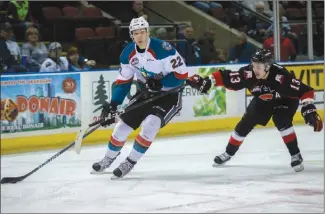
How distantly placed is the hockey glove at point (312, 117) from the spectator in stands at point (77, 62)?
290 cm

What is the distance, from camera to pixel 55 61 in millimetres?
7734

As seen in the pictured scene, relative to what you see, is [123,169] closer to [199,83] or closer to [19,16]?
[199,83]

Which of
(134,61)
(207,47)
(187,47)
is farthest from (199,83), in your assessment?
(207,47)

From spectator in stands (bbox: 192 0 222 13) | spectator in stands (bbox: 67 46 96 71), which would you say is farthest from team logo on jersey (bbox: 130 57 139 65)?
spectator in stands (bbox: 192 0 222 13)

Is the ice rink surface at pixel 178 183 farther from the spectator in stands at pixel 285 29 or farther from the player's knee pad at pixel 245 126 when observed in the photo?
the spectator in stands at pixel 285 29

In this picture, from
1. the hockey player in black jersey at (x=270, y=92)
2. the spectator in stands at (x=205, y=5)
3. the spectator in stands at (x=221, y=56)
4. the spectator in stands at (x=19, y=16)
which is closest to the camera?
the hockey player in black jersey at (x=270, y=92)

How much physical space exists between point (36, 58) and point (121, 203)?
3357 mm

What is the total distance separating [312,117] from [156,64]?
113 centimetres

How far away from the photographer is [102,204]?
455 centimetres

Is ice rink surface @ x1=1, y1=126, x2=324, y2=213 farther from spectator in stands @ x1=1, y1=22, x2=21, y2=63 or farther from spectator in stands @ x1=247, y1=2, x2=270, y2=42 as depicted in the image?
spectator in stands @ x1=247, y1=2, x2=270, y2=42

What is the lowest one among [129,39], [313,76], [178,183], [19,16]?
[313,76]

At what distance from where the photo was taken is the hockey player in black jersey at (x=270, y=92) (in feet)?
18.3

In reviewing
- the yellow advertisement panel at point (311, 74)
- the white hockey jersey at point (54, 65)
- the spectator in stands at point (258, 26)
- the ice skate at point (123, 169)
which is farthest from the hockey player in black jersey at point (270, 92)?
the spectator in stands at point (258, 26)

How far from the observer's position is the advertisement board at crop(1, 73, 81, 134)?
709 centimetres
